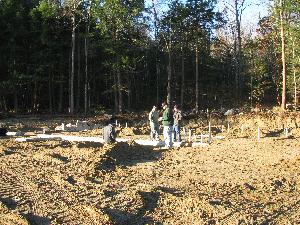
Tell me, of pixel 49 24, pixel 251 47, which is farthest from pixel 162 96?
pixel 49 24

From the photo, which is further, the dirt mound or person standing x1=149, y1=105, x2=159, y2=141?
person standing x1=149, y1=105, x2=159, y2=141

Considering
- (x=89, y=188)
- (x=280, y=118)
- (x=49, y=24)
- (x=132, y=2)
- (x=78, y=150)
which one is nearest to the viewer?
(x=89, y=188)

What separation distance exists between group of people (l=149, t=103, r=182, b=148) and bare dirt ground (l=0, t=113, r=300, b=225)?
79cm

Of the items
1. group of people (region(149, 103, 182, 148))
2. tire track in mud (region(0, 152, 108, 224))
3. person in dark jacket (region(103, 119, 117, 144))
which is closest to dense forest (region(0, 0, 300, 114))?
group of people (region(149, 103, 182, 148))

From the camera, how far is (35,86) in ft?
120

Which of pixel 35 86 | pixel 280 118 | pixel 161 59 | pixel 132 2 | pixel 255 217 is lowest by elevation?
pixel 255 217

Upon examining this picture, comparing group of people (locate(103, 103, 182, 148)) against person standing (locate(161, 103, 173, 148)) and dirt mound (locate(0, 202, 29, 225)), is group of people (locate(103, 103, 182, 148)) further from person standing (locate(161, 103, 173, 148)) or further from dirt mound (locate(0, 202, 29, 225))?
dirt mound (locate(0, 202, 29, 225))

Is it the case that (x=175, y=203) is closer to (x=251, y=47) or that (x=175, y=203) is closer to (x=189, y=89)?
(x=189, y=89)

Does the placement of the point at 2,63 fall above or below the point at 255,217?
above

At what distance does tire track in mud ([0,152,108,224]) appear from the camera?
27.4 feet

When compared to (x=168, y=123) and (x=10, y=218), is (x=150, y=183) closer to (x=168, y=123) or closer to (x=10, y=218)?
(x=10, y=218)

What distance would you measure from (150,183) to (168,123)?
5.44 meters

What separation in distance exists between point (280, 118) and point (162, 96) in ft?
68.9

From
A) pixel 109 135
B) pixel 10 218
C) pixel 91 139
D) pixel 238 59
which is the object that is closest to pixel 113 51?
pixel 238 59
